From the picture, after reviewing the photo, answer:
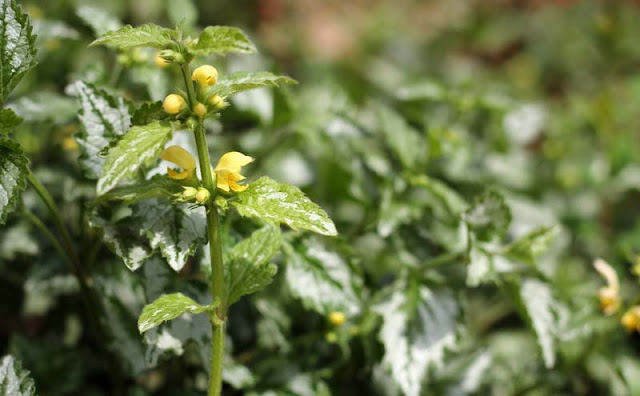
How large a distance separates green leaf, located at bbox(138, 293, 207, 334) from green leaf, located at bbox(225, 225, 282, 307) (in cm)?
5

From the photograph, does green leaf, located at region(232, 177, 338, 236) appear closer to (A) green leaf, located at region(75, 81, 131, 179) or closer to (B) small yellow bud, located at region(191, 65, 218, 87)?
(B) small yellow bud, located at region(191, 65, 218, 87)

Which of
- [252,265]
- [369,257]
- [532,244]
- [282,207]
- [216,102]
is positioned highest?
[216,102]

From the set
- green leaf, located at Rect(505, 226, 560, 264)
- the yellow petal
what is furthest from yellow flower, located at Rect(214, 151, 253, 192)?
green leaf, located at Rect(505, 226, 560, 264)

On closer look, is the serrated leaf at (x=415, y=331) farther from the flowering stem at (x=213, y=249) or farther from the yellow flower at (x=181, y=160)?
the yellow flower at (x=181, y=160)

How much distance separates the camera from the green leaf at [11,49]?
740 millimetres

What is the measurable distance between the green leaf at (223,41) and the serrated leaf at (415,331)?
1.74ft

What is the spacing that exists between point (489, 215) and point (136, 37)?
1.95 feet

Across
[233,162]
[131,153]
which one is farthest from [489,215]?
[131,153]

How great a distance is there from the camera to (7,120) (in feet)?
2.38

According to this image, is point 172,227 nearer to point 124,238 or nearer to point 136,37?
point 124,238

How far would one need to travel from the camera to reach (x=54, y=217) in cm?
86

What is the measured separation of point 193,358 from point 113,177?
55cm

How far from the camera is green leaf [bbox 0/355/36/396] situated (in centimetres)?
77

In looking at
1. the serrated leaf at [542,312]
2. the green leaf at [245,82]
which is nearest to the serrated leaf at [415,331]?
the serrated leaf at [542,312]
